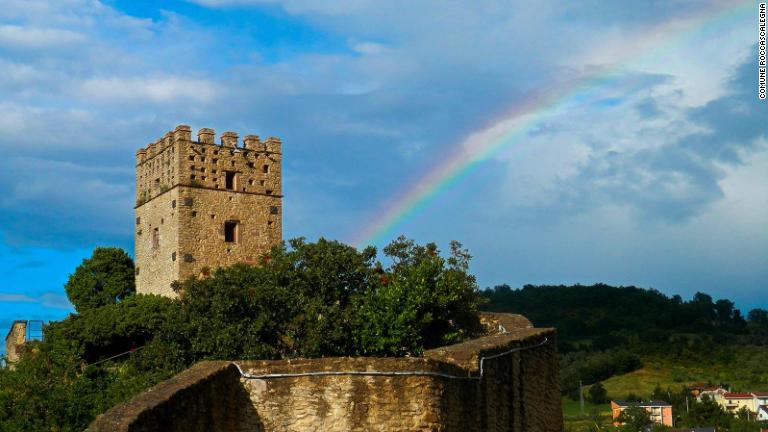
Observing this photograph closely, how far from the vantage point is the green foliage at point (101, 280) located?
4462 centimetres

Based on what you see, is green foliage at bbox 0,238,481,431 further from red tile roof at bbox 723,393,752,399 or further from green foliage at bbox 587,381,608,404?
red tile roof at bbox 723,393,752,399

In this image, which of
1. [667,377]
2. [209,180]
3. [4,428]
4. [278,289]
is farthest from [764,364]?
[4,428]

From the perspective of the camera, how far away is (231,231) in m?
44.1

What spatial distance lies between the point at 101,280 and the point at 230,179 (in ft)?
24.2

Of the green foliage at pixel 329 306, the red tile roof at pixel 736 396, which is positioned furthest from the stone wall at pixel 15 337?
the red tile roof at pixel 736 396

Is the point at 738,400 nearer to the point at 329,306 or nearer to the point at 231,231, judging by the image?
the point at 231,231

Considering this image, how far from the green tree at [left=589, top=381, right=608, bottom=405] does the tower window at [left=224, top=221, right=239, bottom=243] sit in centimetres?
5450

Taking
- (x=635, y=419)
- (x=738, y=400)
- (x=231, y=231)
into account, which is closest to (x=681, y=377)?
(x=738, y=400)

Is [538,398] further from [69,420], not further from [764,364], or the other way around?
[764,364]

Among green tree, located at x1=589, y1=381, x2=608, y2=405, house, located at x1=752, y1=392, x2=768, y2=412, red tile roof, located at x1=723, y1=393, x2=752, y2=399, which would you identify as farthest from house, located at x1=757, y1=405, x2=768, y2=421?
green tree, located at x1=589, y1=381, x2=608, y2=405

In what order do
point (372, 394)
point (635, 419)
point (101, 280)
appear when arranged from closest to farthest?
point (372, 394)
point (101, 280)
point (635, 419)

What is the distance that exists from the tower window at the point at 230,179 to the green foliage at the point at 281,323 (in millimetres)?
9988

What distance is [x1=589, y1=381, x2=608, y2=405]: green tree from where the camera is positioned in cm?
9077

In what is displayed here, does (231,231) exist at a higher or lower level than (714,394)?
higher
